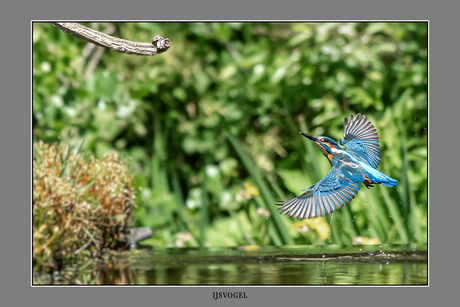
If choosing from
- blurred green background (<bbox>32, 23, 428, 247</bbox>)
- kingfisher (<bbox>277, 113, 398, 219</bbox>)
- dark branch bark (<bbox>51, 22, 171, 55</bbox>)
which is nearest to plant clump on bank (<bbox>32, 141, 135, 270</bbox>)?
blurred green background (<bbox>32, 23, 428, 247</bbox>)

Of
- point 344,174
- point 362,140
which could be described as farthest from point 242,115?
point 344,174

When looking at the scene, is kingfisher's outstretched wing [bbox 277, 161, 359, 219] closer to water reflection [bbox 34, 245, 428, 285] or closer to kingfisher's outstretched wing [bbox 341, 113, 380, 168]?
kingfisher's outstretched wing [bbox 341, 113, 380, 168]

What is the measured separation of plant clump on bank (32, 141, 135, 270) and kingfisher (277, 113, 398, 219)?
0.87m

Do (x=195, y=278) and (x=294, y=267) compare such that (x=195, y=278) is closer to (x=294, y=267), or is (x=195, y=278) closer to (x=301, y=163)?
(x=294, y=267)

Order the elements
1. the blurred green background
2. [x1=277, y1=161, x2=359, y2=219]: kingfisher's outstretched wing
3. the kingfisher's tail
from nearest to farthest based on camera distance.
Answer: [x1=277, y1=161, x2=359, y2=219]: kingfisher's outstretched wing, the kingfisher's tail, the blurred green background

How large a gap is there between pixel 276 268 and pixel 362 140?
66cm

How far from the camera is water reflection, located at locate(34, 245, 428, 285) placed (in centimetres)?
194

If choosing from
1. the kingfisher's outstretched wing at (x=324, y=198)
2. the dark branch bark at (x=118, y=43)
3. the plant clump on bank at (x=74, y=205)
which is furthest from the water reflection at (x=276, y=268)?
the dark branch bark at (x=118, y=43)

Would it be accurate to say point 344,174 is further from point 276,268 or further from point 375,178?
point 276,268

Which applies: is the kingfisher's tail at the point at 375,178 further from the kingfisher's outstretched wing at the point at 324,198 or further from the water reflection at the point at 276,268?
the water reflection at the point at 276,268

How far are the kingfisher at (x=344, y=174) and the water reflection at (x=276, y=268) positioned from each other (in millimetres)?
291

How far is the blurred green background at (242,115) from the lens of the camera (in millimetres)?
2650

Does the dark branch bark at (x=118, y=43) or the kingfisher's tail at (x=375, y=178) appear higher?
the dark branch bark at (x=118, y=43)

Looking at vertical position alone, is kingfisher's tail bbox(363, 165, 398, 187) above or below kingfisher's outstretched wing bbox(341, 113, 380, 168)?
below
